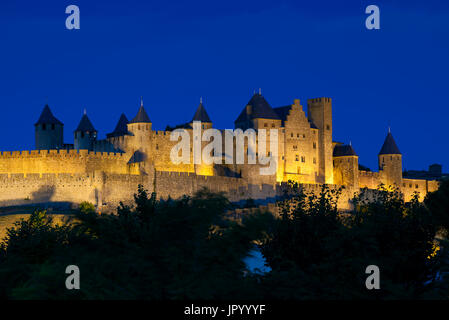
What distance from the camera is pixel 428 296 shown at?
61.3 feet

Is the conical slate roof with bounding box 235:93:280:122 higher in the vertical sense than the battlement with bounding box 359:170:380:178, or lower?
higher

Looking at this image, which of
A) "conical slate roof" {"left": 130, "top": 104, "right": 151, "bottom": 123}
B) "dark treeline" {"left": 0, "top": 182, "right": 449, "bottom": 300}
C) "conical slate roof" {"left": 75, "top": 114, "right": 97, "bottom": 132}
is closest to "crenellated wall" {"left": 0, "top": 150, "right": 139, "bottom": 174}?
"conical slate roof" {"left": 130, "top": 104, "right": 151, "bottom": 123}

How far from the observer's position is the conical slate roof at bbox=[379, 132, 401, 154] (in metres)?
81.3

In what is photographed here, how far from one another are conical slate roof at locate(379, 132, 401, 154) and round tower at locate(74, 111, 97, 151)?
30.7 metres

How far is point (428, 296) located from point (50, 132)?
5007cm

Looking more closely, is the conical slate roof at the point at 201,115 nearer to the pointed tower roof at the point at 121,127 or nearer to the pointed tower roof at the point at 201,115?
the pointed tower roof at the point at 201,115

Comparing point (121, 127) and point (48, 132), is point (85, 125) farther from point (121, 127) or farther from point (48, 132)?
point (48, 132)

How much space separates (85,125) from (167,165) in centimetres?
915

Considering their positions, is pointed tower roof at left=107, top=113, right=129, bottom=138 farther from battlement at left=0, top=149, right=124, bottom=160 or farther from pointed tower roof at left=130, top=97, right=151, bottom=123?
battlement at left=0, top=149, right=124, bottom=160

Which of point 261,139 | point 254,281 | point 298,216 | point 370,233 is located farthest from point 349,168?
point 254,281

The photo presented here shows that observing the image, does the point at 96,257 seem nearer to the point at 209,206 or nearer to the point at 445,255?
the point at 209,206

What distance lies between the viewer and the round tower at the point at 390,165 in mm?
79750
